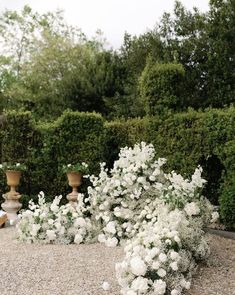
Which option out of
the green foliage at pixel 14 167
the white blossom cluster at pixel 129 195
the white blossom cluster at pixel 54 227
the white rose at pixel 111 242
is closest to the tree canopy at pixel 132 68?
the green foliage at pixel 14 167

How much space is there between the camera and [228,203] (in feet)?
31.5

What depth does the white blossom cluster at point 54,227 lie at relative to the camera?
8281 mm

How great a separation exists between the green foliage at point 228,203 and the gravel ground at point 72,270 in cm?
136

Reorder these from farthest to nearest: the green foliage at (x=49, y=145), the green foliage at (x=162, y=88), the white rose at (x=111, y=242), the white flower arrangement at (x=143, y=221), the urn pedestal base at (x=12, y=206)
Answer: the green foliage at (x=49, y=145) → the green foliage at (x=162, y=88) → the urn pedestal base at (x=12, y=206) → the white rose at (x=111, y=242) → the white flower arrangement at (x=143, y=221)

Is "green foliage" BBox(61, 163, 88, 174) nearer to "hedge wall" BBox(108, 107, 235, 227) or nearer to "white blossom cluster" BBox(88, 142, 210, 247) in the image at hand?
"hedge wall" BBox(108, 107, 235, 227)

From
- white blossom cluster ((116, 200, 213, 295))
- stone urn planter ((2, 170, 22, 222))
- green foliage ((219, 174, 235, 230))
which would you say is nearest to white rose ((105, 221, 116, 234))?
white blossom cluster ((116, 200, 213, 295))

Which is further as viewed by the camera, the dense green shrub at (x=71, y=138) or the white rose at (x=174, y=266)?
the dense green shrub at (x=71, y=138)

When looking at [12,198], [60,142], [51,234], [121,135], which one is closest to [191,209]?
[51,234]

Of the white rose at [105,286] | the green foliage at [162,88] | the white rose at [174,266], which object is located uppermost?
the green foliage at [162,88]

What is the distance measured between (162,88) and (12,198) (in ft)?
12.3

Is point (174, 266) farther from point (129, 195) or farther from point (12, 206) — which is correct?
point (12, 206)

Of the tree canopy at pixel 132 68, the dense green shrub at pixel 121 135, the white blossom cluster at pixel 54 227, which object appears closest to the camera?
the white blossom cluster at pixel 54 227

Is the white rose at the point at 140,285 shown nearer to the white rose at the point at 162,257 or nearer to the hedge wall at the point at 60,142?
the white rose at the point at 162,257

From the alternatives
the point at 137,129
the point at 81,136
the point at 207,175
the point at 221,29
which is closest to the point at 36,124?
the point at 81,136
